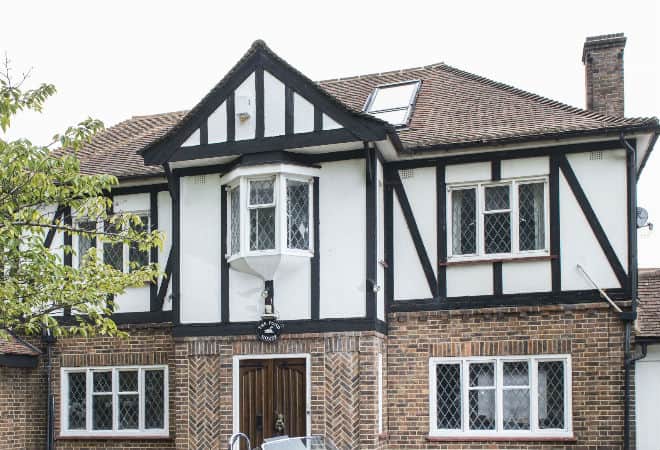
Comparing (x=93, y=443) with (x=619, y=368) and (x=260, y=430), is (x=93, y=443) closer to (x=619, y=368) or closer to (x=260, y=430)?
(x=260, y=430)

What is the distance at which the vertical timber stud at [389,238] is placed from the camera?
48.9 ft

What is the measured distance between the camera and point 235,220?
586 inches

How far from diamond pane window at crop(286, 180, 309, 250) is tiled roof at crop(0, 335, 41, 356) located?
5.82 meters

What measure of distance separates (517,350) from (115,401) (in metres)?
7.53

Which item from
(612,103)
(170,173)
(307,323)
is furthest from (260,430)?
(612,103)

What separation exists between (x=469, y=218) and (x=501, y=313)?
67.5 inches

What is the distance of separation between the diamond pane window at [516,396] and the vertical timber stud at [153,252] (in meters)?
6.48

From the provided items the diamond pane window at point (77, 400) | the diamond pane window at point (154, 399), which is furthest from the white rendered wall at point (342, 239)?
the diamond pane window at point (77, 400)

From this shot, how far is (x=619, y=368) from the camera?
13.6 meters

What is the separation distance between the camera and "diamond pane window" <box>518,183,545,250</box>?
14328 millimetres

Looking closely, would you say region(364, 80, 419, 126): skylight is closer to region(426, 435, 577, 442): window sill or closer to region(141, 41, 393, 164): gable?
region(141, 41, 393, 164): gable

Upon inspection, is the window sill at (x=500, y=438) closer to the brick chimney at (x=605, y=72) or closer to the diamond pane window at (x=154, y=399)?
the diamond pane window at (x=154, y=399)

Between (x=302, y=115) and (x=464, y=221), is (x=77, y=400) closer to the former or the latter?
(x=302, y=115)

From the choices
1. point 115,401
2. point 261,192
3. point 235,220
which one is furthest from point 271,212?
point 115,401
